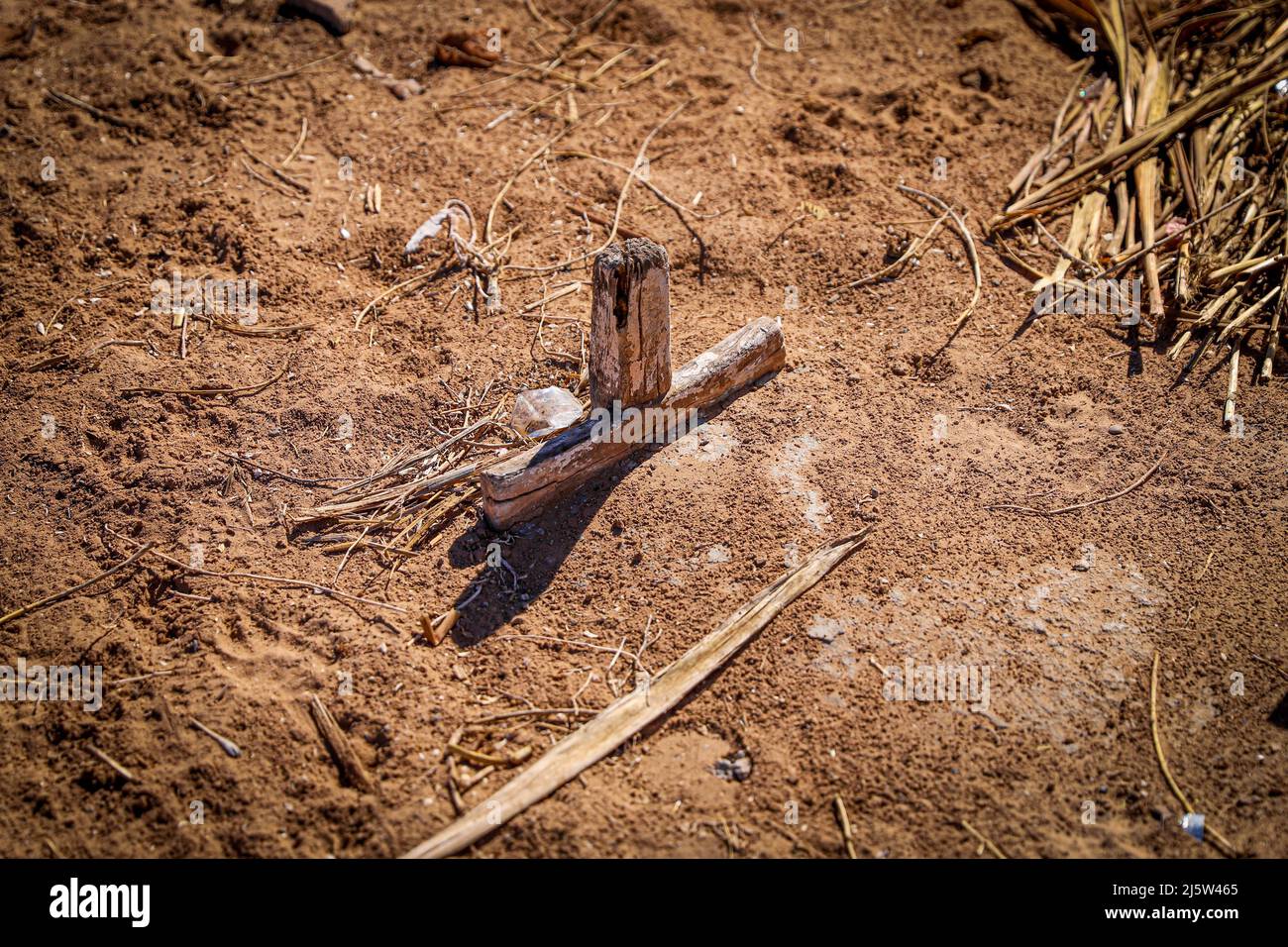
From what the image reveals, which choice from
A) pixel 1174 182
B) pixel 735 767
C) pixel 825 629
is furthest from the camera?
pixel 1174 182

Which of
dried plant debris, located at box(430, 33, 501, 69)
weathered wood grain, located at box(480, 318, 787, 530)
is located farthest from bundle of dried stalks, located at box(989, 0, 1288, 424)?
dried plant debris, located at box(430, 33, 501, 69)

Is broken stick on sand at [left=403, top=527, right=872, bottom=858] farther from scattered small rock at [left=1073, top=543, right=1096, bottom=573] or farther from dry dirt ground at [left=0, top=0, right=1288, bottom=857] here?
scattered small rock at [left=1073, top=543, right=1096, bottom=573]

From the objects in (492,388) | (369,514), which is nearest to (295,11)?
(492,388)

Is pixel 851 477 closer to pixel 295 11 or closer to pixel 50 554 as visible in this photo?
pixel 50 554

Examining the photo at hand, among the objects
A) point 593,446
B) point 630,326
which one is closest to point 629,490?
point 593,446

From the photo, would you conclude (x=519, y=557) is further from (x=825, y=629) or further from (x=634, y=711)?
(x=825, y=629)

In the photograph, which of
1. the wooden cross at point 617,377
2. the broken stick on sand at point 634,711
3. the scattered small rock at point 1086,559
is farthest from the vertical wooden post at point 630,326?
the scattered small rock at point 1086,559

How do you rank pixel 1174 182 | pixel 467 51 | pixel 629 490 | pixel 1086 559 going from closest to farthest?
pixel 1086 559 → pixel 629 490 → pixel 1174 182 → pixel 467 51

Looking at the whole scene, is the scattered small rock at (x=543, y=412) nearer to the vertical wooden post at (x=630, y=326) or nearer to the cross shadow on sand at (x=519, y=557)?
the vertical wooden post at (x=630, y=326)
